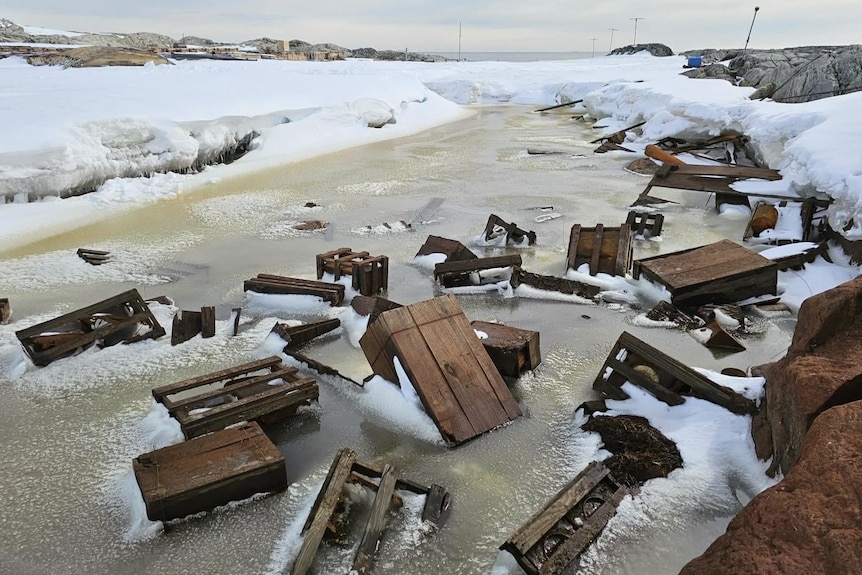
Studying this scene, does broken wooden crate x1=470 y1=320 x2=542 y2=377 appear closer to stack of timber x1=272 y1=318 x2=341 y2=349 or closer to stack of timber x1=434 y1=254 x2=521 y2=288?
stack of timber x1=272 y1=318 x2=341 y2=349

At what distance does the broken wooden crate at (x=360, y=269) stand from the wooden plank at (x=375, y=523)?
2991 mm

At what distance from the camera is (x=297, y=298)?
5.94 metres

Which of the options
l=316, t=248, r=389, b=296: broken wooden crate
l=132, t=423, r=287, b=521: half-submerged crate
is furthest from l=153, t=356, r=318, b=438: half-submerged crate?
l=316, t=248, r=389, b=296: broken wooden crate

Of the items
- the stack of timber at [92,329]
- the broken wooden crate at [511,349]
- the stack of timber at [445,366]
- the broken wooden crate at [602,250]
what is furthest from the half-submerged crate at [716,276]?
the stack of timber at [92,329]

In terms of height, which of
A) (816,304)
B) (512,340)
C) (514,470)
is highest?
(816,304)

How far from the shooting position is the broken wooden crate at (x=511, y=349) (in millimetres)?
4492

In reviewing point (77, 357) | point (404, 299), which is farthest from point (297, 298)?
point (77, 357)

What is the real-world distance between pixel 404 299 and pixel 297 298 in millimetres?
1159

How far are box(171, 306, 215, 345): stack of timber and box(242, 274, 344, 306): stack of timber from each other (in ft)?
2.75

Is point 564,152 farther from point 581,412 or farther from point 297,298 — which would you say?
point 581,412

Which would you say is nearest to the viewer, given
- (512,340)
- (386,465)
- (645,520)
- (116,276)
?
(645,520)

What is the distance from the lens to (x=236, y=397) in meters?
4.11

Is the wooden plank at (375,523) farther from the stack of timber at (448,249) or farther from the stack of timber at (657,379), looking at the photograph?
the stack of timber at (448,249)

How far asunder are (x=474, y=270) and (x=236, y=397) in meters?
3.20
